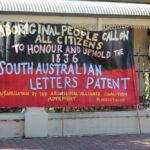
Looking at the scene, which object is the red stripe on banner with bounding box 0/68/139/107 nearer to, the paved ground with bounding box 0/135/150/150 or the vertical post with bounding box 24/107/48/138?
the vertical post with bounding box 24/107/48/138

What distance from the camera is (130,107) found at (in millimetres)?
11797

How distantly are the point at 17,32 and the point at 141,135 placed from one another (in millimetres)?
3465

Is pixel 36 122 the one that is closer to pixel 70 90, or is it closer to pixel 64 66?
pixel 70 90

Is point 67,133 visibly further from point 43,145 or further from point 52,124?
point 43,145

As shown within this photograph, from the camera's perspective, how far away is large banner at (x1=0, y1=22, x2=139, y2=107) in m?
10.6

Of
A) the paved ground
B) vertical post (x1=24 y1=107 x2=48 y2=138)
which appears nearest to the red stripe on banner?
vertical post (x1=24 y1=107 x2=48 y2=138)

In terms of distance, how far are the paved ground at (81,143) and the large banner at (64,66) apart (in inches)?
28.2

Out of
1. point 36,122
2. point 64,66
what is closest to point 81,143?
point 36,122

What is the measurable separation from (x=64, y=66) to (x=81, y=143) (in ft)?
5.36

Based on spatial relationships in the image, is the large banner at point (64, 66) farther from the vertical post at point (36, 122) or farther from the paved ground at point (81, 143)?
the paved ground at point (81, 143)

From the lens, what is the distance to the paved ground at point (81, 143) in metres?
9.99

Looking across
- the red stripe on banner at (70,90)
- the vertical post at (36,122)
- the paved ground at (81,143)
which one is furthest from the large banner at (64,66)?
the paved ground at (81,143)

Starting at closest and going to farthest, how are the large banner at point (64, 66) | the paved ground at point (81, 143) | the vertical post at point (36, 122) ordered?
the paved ground at point (81, 143)
the large banner at point (64, 66)
the vertical post at point (36, 122)

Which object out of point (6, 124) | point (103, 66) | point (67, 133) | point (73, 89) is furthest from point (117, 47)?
point (6, 124)
